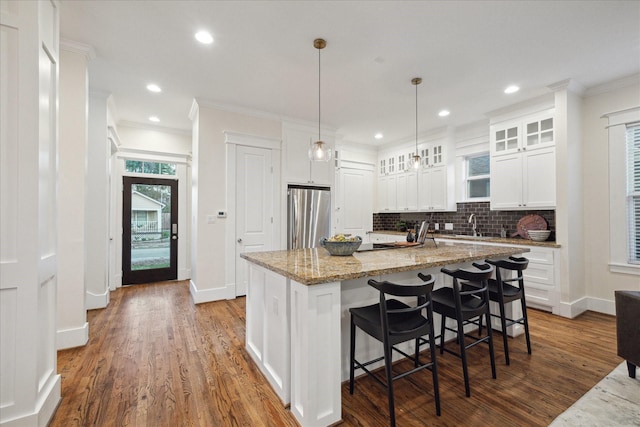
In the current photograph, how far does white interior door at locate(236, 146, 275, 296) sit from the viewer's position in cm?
427

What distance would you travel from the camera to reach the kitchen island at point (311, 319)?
1580 millimetres

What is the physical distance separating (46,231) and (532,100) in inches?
216

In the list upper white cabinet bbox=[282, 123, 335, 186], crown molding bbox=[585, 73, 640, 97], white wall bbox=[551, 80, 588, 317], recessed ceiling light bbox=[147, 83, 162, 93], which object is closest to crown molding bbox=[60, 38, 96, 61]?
recessed ceiling light bbox=[147, 83, 162, 93]

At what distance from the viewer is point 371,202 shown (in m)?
6.55

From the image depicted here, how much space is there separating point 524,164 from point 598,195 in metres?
0.91

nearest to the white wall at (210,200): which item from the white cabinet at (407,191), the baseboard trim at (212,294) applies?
the baseboard trim at (212,294)

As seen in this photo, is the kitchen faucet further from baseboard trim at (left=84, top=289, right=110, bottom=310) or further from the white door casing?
baseboard trim at (left=84, top=289, right=110, bottom=310)

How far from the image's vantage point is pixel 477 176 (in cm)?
503

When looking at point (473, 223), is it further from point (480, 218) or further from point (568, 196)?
point (568, 196)

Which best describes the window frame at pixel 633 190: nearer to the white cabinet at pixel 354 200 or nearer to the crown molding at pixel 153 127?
the white cabinet at pixel 354 200

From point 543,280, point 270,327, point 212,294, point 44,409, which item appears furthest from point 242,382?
point 543,280

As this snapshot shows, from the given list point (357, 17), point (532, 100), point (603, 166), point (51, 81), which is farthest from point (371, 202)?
point (51, 81)

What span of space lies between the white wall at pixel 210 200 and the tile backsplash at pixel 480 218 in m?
4.06

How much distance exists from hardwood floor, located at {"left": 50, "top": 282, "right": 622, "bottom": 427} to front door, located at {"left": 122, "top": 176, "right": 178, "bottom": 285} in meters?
1.98
